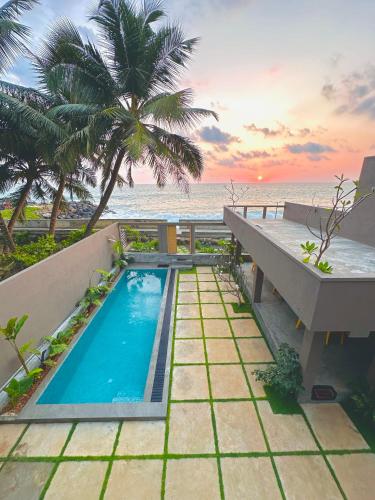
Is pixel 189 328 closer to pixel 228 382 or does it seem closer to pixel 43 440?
pixel 228 382

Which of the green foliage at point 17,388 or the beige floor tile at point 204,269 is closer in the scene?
the green foliage at point 17,388

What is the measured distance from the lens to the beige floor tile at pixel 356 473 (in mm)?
2232

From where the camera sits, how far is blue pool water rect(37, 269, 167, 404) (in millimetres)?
3578

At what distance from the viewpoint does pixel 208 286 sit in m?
6.92

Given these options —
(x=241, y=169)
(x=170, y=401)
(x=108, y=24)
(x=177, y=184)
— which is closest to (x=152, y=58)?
(x=108, y=24)

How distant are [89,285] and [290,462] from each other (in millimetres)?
5911

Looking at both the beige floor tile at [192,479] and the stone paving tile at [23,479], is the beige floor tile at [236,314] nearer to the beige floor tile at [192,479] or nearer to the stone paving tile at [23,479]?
the beige floor tile at [192,479]

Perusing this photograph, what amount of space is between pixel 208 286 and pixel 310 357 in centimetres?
417

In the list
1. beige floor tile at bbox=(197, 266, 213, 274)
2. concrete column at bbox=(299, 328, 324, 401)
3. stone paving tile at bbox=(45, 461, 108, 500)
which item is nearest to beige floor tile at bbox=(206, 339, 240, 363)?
concrete column at bbox=(299, 328, 324, 401)

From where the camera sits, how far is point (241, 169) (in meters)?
18.7

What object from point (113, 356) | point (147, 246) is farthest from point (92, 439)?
point (147, 246)

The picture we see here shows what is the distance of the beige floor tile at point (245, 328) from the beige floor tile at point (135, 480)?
2.78 metres

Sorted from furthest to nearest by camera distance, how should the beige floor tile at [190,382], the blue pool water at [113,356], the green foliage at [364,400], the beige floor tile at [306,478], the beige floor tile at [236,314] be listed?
the beige floor tile at [236,314] → the blue pool water at [113,356] → the beige floor tile at [190,382] → the green foliage at [364,400] → the beige floor tile at [306,478]

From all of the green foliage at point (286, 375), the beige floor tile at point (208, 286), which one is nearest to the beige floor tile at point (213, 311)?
the beige floor tile at point (208, 286)
